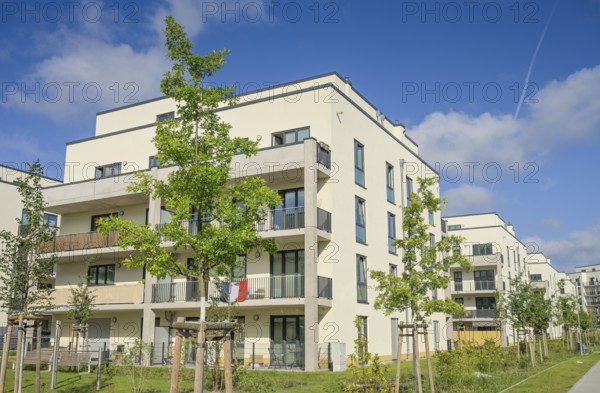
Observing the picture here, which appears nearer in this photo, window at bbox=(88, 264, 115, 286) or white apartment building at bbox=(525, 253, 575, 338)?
window at bbox=(88, 264, 115, 286)

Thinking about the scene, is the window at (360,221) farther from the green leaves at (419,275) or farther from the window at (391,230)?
the green leaves at (419,275)

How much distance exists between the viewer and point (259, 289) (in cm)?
2639

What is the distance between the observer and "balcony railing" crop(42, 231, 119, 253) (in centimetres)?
3140

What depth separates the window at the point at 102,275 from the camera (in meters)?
33.1

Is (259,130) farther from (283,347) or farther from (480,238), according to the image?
(480,238)

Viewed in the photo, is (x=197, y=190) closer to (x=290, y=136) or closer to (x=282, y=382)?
(x=282, y=382)

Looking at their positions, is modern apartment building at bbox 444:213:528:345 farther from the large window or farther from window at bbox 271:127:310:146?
window at bbox 271:127:310:146

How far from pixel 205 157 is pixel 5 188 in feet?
121

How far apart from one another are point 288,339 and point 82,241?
13.5 metres

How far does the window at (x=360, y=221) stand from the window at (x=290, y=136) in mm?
4430

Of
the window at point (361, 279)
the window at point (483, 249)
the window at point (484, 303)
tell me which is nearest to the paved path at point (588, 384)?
the window at point (361, 279)

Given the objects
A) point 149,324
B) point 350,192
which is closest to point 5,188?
point 149,324

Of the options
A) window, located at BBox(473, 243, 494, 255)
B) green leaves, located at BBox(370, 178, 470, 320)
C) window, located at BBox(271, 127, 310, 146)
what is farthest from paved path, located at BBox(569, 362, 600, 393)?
window, located at BBox(473, 243, 494, 255)

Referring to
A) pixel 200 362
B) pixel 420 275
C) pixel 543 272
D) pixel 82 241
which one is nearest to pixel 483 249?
pixel 543 272
